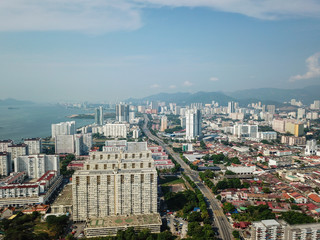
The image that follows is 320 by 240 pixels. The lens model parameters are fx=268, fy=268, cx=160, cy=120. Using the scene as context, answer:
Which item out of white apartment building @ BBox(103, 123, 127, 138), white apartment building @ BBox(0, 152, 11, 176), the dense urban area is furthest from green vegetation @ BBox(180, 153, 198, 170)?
white apartment building @ BBox(0, 152, 11, 176)

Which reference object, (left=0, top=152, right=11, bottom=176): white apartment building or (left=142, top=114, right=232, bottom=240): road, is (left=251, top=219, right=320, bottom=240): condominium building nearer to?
(left=142, top=114, right=232, bottom=240): road

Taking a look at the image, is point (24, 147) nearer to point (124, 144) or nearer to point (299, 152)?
point (124, 144)

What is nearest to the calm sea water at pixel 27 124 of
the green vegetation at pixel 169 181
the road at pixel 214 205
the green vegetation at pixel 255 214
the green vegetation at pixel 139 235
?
the green vegetation at pixel 169 181

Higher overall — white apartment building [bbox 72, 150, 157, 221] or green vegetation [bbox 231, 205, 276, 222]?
white apartment building [bbox 72, 150, 157, 221]

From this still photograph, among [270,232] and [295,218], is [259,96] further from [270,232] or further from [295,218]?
[270,232]

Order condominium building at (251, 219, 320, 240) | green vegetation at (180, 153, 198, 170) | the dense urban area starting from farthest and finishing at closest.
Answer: green vegetation at (180, 153, 198, 170)
the dense urban area
condominium building at (251, 219, 320, 240)

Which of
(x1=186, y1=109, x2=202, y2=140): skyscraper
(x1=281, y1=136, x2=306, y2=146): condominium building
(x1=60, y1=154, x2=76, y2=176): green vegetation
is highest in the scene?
(x1=186, y1=109, x2=202, y2=140): skyscraper

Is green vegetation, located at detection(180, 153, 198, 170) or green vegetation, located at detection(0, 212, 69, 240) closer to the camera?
green vegetation, located at detection(0, 212, 69, 240)
